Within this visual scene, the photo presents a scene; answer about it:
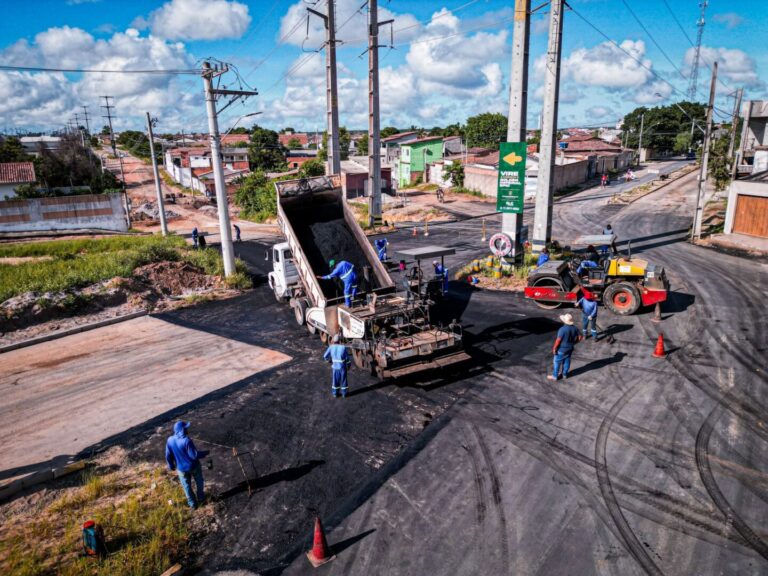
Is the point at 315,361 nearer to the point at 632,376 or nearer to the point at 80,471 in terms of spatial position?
the point at 80,471

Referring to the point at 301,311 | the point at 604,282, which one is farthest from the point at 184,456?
the point at 604,282

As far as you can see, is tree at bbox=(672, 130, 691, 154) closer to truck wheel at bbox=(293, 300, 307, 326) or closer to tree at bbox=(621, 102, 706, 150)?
tree at bbox=(621, 102, 706, 150)

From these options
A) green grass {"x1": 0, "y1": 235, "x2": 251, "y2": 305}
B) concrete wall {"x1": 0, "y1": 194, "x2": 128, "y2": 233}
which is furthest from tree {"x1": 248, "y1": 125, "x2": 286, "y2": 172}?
green grass {"x1": 0, "y1": 235, "x2": 251, "y2": 305}

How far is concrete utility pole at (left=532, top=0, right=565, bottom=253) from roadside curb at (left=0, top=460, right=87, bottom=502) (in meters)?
17.7

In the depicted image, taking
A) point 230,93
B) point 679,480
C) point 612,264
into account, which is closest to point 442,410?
point 679,480

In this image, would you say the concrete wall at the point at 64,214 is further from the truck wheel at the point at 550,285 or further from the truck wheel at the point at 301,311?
the truck wheel at the point at 550,285

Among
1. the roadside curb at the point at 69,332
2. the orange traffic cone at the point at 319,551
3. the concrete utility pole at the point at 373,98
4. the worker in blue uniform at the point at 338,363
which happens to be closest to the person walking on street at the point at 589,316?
the worker in blue uniform at the point at 338,363

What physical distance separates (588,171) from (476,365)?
A: 49.0 m

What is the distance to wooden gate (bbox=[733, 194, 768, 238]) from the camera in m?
23.2

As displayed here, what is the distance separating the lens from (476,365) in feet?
40.2

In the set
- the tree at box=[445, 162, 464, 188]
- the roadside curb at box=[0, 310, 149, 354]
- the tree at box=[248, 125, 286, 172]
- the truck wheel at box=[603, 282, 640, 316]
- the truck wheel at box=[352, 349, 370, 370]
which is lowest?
the roadside curb at box=[0, 310, 149, 354]

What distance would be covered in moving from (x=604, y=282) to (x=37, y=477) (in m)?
15.3

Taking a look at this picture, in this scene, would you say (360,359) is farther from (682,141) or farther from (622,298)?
(682,141)

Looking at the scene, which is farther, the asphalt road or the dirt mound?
the dirt mound
